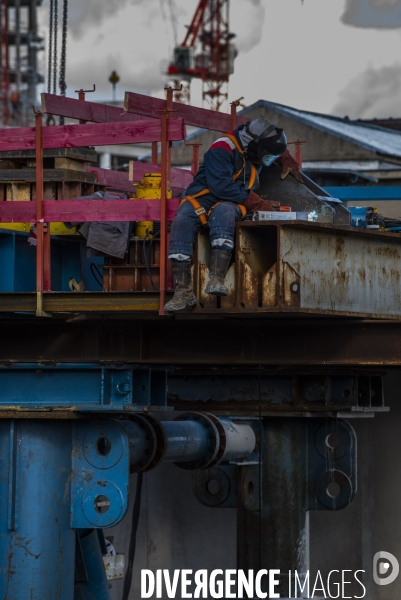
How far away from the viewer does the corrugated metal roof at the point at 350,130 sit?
85.5ft

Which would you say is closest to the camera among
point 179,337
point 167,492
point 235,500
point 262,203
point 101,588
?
point 262,203

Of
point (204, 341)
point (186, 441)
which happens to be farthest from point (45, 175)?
point (186, 441)

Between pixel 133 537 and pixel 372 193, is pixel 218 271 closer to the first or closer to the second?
pixel 372 193

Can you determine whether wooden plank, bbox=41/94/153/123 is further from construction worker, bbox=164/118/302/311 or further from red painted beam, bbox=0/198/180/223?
construction worker, bbox=164/118/302/311

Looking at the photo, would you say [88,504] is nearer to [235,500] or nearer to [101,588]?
[101,588]

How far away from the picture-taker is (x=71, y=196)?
941cm

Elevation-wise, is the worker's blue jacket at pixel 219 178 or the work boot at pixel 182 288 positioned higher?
the worker's blue jacket at pixel 219 178

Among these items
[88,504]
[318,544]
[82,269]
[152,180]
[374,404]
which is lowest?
[318,544]

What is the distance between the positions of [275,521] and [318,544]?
1185 millimetres

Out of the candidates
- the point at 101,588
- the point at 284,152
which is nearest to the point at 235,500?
the point at 101,588

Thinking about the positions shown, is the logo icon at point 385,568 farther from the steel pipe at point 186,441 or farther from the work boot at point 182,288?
the work boot at point 182,288

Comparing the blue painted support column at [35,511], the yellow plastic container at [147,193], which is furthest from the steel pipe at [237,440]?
the yellow plastic container at [147,193]

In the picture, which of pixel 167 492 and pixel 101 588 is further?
pixel 167 492

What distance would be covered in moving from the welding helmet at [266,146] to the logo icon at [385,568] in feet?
20.6
